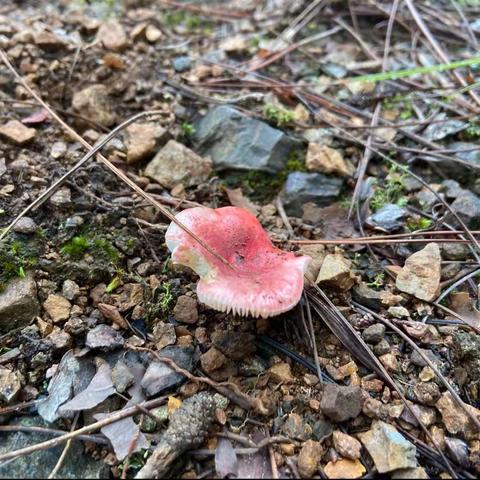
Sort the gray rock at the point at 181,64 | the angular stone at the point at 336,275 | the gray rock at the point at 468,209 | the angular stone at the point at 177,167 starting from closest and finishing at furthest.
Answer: the angular stone at the point at 336,275, the gray rock at the point at 468,209, the angular stone at the point at 177,167, the gray rock at the point at 181,64

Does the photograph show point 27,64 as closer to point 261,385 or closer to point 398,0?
point 261,385

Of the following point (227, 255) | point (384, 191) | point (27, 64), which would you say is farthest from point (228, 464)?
point (27, 64)

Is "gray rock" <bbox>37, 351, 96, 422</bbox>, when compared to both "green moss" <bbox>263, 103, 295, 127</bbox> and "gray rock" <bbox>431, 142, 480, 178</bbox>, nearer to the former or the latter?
"green moss" <bbox>263, 103, 295, 127</bbox>

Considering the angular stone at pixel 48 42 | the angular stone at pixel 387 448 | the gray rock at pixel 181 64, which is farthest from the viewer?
the gray rock at pixel 181 64

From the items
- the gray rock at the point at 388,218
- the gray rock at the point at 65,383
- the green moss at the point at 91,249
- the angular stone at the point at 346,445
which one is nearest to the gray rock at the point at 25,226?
the green moss at the point at 91,249

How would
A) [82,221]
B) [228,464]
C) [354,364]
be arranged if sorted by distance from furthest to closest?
1. [82,221]
2. [354,364]
3. [228,464]

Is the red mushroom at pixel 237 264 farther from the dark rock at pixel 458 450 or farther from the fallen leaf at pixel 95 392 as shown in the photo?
the dark rock at pixel 458 450

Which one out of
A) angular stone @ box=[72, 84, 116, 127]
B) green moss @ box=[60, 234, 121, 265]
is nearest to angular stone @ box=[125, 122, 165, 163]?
angular stone @ box=[72, 84, 116, 127]
